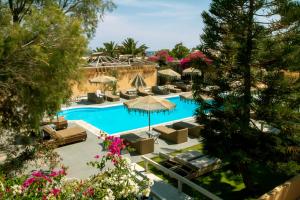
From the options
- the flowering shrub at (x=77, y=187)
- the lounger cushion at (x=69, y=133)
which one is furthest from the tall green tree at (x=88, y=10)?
the flowering shrub at (x=77, y=187)

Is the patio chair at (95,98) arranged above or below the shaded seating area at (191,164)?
above

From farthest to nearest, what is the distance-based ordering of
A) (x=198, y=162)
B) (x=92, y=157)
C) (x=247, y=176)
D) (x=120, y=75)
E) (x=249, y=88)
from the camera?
(x=120, y=75)
(x=92, y=157)
(x=198, y=162)
(x=247, y=176)
(x=249, y=88)

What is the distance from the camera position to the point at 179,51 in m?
42.8

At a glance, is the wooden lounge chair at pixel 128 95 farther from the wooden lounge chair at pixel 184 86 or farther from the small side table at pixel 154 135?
the small side table at pixel 154 135

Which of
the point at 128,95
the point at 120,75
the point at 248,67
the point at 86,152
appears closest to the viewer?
the point at 248,67

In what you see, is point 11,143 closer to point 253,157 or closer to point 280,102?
point 253,157

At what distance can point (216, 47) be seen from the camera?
377 inches

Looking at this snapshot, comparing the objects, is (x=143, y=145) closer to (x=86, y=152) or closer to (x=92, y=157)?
(x=92, y=157)

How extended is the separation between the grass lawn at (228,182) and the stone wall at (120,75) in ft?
52.4

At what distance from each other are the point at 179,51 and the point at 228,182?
3398 centimetres

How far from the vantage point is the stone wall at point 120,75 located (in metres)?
26.1

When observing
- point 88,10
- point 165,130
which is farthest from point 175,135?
point 88,10

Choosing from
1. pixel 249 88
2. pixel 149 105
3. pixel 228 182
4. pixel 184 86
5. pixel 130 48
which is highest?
pixel 130 48

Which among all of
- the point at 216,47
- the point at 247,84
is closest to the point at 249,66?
the point at 247,84
